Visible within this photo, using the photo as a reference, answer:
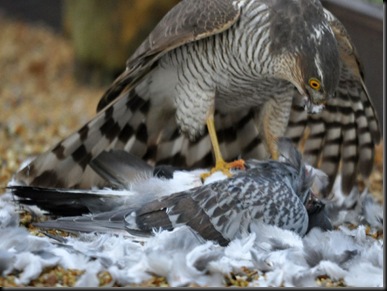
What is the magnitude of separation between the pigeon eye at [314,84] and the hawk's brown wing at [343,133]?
0.81m

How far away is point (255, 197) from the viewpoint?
11.8 feet

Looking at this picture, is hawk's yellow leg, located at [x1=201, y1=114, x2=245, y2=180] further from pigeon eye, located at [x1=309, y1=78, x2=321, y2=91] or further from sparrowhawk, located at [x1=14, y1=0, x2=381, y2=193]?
pigeon eye, located at [x1=309, y1=78, x2=321, y2=91]

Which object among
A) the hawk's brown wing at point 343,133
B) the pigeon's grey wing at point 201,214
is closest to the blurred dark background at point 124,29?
the hawk's brown wing at point 343,133

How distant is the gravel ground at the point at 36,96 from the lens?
569 cm

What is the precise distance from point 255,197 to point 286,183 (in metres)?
0.24

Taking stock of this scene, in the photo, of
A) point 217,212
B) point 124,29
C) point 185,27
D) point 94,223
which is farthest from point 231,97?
point 124,29

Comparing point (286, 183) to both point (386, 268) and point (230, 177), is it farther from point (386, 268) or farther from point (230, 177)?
point (386, 268)

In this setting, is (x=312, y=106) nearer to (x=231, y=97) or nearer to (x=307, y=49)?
(x=307, y=49)

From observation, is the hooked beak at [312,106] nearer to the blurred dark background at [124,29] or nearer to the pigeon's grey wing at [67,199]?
the pigeon's grey wing at [67,199]

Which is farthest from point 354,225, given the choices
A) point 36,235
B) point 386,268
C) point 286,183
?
point 36,235

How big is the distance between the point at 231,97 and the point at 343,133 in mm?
805

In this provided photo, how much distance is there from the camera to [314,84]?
394 centimetres

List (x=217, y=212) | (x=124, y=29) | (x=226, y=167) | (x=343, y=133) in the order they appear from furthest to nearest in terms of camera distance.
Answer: (x=124, y=29)
(x=343, y=133)
(x=226, y=167)
(x=217, y=212)

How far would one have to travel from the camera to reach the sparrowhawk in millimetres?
4051
